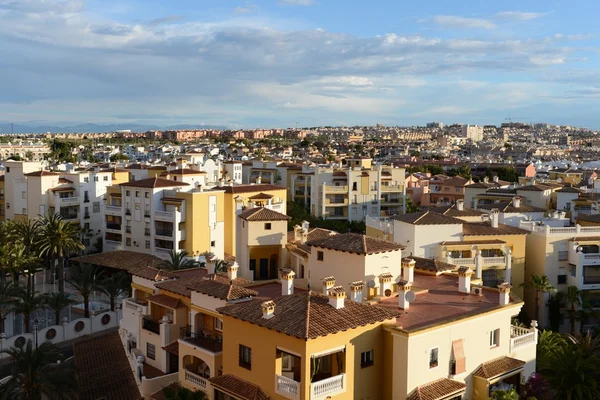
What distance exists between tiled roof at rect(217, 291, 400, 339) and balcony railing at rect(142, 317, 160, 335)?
9217 millimetres

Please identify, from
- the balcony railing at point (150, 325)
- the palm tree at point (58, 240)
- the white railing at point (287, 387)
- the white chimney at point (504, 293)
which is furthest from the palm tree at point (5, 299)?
the white chimney at point (504, 293)

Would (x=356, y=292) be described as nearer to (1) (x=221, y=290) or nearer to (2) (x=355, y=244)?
(2) (x=355, y=244)

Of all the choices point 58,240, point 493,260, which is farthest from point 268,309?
point 58,240

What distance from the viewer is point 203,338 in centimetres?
2547

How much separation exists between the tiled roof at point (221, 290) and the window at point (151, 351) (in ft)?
17.3

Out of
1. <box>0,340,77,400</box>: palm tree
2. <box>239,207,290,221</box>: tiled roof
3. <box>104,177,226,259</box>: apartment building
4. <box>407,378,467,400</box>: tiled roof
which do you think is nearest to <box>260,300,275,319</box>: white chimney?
<box>407,378,467,400</box>: tiled roof

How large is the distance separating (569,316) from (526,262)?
4.55m

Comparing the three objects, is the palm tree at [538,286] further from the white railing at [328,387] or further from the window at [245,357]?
the window at [245,357]

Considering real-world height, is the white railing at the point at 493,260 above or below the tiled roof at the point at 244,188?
below

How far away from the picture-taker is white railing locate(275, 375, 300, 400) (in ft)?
59.4

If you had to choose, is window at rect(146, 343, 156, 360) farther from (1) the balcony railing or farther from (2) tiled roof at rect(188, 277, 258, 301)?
(2) tiled roof at rect(188, 277, 258, 301)

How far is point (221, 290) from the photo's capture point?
24062mm

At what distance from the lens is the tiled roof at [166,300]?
90.0 ft

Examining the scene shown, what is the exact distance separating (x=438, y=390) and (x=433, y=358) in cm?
95
